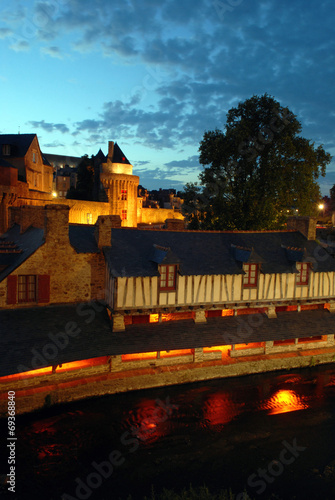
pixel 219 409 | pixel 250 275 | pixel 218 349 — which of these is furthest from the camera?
pixel 218 349

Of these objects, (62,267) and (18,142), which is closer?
(62,267)

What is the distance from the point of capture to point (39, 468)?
10.4 metres

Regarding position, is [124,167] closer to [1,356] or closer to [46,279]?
[46,279]

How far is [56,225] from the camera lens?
15.1 m

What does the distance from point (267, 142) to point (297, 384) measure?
17375mm

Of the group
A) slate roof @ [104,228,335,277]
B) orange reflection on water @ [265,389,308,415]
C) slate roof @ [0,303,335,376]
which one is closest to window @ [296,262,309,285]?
slate roof @ [104,228,335,277]

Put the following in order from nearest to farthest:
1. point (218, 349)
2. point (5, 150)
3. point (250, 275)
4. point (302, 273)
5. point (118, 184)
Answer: point (250, 275) < point (218, 349) < point (302, 273) < point (5, 150) < point (118, 184)

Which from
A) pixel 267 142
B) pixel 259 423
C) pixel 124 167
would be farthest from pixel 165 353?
pixel 124 167

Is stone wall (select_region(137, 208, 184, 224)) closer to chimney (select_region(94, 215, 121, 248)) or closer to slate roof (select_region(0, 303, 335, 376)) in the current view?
chimney (select_region(94, 215, 121, 248))

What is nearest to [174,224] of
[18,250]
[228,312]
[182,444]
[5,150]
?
[228,312]

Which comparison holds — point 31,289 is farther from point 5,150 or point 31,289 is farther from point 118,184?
point 118,184

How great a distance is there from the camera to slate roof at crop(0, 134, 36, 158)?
124 feet

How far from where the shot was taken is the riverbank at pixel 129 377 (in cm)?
1273

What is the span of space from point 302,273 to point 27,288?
13.2 m
